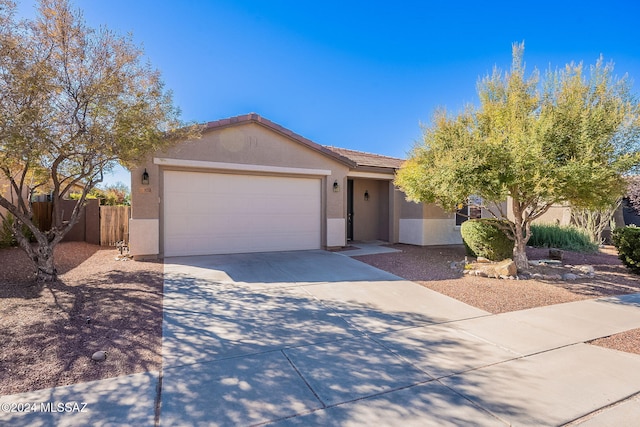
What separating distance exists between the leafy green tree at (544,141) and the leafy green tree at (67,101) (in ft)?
22.1

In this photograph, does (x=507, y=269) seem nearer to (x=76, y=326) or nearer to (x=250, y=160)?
(x=250, y=160)

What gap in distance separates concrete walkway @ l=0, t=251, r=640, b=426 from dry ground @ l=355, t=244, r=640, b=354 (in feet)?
1.01

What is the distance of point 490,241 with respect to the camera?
9078 millimetres

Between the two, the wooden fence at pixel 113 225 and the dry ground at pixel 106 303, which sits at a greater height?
the wooden fence at pixel 113 225

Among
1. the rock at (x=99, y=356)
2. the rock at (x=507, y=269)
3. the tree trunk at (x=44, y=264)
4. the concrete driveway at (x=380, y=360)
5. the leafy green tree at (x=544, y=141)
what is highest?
the leafy green tree at (x=544, y=141)

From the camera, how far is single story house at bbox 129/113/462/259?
9.09m

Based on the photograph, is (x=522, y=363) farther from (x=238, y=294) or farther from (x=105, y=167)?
(x=105, y=167)

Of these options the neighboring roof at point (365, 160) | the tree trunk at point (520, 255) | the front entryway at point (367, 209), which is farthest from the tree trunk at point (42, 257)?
the tree trunk at point (520, 255)

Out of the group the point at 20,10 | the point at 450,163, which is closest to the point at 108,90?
the point at 20,10

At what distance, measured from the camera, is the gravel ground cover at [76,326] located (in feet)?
10.6

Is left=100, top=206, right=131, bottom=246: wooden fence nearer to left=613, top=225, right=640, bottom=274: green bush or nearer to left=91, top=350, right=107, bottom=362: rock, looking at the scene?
left=91, top=350, right=107, bottom=362: rock

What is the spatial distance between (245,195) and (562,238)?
41.3 ft

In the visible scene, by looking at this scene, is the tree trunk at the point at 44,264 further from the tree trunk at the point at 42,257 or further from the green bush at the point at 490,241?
the green bush at the point at 490,241

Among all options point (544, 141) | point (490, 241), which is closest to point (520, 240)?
point (490, 241)
